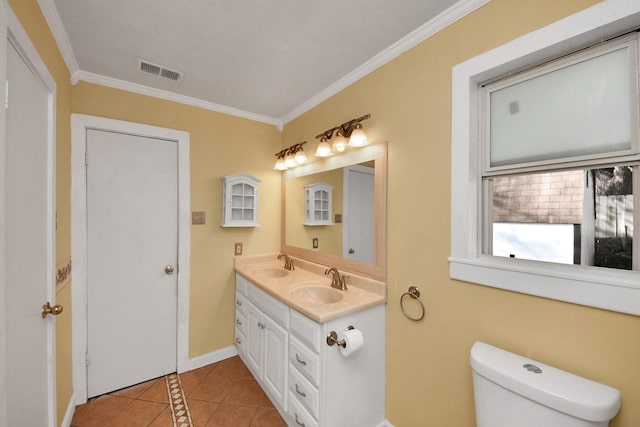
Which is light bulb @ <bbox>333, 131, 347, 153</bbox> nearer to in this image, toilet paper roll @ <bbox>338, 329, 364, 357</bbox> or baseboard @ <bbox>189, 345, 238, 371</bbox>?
toilet paper roll @ <bbox>338, 329, 364, 357</bbox>

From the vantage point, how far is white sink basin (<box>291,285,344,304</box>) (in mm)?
1799

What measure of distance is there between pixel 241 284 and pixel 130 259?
90cm

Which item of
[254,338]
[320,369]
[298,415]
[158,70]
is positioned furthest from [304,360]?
[158,70]

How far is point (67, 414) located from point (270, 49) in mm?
2680

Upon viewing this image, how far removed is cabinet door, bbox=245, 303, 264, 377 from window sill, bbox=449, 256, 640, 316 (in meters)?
1.45

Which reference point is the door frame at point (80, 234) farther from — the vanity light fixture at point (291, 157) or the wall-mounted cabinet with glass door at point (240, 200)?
the vanity light fixture at point (291, 157)

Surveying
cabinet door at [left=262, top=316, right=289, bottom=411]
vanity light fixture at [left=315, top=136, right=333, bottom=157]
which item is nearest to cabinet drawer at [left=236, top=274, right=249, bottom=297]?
cabinet door at [left=262, top=316, right=289, bottom=411]

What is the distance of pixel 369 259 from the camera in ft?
5.70

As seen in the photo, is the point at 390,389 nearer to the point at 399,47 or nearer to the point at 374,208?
the point at 374,208

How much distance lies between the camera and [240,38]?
1493 mm

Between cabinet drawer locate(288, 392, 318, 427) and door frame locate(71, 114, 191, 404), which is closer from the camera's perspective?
cabinet drawer locate(288, 392, 318, 427)

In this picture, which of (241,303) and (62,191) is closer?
(62,191)

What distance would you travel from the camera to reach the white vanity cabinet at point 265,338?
1.64 m

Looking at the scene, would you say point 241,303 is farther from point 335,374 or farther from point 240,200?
point 335,374
